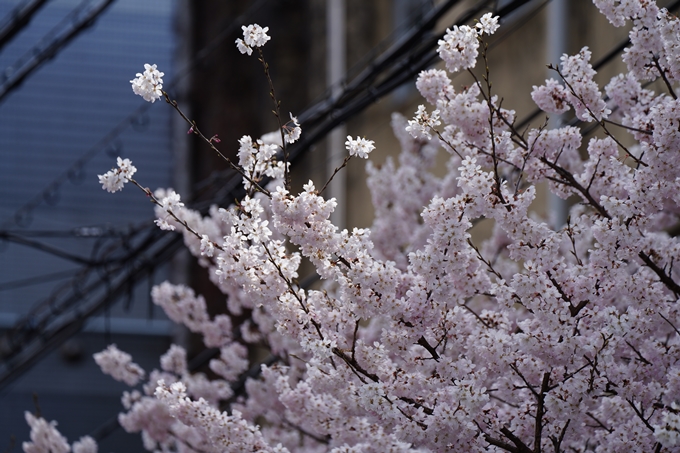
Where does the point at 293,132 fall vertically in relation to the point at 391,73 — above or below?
below

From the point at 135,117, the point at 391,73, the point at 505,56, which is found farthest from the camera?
the point at 505,56

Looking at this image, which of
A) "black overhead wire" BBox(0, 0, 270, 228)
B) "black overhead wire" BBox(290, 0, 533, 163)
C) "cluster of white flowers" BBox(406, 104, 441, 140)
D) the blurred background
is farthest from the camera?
the blurred background

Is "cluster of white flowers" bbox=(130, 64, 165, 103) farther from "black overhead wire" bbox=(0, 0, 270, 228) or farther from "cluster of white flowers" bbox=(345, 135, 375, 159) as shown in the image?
"black overhead wire" bbox=(0, 0, 270, 228)

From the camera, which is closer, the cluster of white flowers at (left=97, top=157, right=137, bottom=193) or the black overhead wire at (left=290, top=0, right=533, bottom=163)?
the cluster of white flowers at (left=97, top=157, right=137, bottom=193)

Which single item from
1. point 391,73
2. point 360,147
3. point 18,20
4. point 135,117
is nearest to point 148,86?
point 360,147

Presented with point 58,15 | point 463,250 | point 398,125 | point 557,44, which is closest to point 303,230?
point 463,250

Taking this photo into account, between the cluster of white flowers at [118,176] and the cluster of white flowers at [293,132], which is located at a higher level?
the cluster of white flowers at [293,132]

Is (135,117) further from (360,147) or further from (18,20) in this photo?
(360,147)

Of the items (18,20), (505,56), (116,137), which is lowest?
(18,20)

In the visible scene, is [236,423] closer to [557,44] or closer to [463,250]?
[463,250]

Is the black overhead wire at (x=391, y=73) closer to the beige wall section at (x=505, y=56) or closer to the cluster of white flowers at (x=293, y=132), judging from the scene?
the beige wall section at (x=505, y=56)

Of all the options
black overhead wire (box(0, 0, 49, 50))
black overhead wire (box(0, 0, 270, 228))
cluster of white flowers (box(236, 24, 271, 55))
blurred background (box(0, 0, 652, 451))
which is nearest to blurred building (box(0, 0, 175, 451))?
blurred background (box(0, 0, 652, 451))

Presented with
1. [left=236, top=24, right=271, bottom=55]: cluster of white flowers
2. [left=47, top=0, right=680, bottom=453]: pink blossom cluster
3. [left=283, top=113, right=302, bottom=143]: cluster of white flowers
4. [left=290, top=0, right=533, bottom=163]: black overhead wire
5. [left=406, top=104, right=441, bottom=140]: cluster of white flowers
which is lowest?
[left=47, top=0, right=680, bottom=453]: pink blossom cluster

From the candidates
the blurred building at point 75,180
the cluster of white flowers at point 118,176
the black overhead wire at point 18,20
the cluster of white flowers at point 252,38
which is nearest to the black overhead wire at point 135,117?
the blurred building at point 75,180
